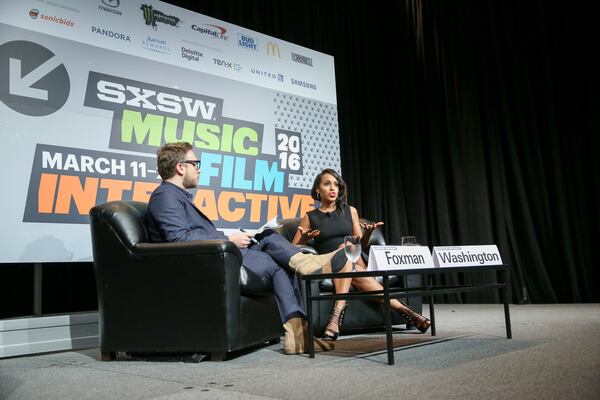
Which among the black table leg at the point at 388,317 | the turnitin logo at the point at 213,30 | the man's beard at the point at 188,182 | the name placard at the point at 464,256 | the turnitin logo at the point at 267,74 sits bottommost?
the black table leg at the point at 388,317

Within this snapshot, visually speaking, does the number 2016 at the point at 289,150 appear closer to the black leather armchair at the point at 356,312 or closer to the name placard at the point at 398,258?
the black leather armchair at the point at 356,312

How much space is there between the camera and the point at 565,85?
15.3ft

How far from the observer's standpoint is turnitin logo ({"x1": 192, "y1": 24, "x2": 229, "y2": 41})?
4030 mm

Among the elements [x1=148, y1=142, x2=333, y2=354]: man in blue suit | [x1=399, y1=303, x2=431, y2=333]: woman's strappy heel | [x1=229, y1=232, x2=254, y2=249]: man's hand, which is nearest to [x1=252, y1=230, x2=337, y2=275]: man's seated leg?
[x1=148, y1=142, x2=333, y2=354]: man in blue suit

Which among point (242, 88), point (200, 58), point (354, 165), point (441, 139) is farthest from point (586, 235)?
point (200, 58)

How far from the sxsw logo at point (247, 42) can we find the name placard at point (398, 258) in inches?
104

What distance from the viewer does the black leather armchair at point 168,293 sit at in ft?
7.74

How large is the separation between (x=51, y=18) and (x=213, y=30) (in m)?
1.25

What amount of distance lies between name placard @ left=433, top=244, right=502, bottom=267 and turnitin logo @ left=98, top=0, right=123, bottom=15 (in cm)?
254

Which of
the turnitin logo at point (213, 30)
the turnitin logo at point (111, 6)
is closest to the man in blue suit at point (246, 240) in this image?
the turnitin logo at point (111, 6)

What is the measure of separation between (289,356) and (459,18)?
4.12 m

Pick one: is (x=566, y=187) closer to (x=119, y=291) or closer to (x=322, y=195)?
(x=322, y=195)

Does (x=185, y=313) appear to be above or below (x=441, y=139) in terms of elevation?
below

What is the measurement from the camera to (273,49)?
15.0 feet
